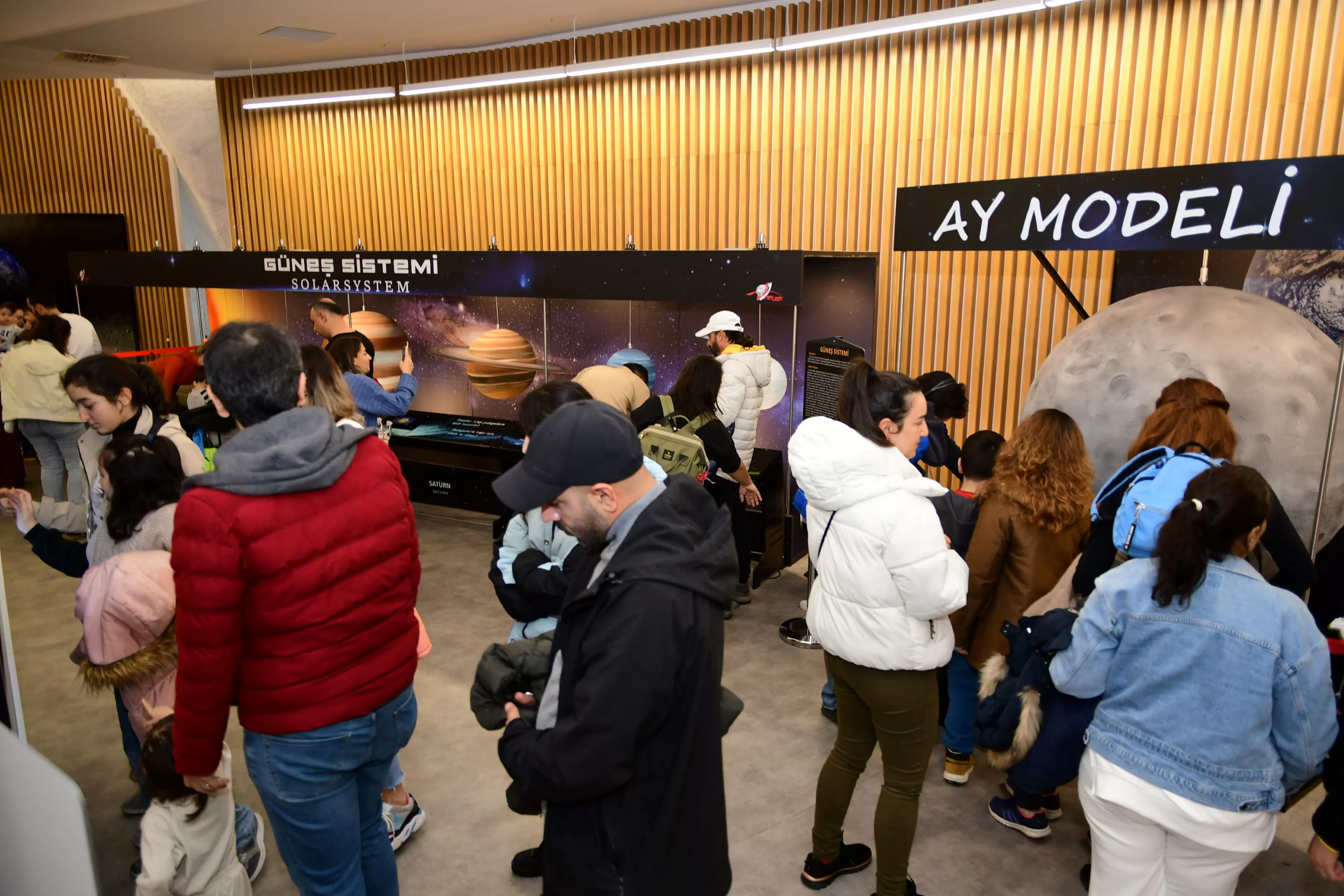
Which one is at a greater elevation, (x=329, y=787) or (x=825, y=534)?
(x=825, y=534)

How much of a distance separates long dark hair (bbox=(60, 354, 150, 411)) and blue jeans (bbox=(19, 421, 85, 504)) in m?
3.40

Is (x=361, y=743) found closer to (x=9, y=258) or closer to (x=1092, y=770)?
(x=1092, y=770)

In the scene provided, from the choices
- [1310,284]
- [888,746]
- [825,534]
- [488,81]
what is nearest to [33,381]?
[488,81]

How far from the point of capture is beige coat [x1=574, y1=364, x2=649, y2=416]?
14.7ft

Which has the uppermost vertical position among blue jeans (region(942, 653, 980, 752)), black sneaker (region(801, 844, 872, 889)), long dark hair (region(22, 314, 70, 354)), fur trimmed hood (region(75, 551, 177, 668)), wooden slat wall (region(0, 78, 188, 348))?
wooden slat wall (region(0, 78, 188, 348))

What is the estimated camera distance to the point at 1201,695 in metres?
2.13

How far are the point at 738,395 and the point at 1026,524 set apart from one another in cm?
221

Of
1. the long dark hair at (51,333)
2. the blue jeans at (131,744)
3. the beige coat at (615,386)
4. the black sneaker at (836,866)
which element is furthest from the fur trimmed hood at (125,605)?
the long dark hair at (51,333)

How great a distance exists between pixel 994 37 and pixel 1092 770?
5183 mm

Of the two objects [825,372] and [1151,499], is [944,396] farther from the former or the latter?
[1151,499]

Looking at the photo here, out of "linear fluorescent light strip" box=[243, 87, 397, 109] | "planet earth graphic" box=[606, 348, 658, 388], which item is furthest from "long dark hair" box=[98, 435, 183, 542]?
"linear fluorescent light strip" box=[243, 87, 397, 109]

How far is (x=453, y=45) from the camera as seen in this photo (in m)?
8.29

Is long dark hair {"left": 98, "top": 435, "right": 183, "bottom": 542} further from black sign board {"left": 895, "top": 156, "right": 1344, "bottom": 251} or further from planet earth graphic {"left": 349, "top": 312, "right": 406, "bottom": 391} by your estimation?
planet earth graphic {"left": 349, "top": 312, "right": 406, "bottom": 391}

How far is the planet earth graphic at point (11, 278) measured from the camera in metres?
9.37
